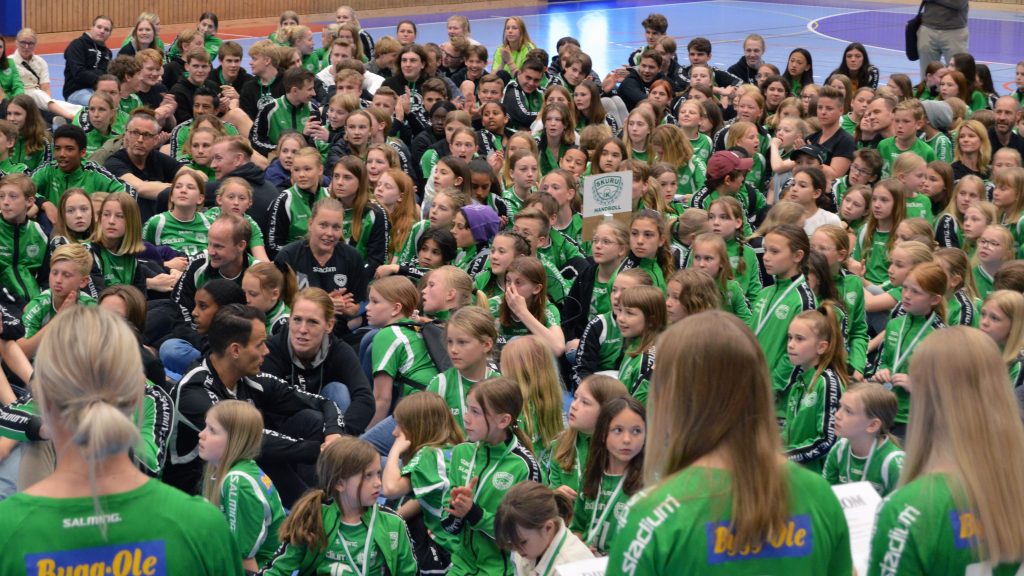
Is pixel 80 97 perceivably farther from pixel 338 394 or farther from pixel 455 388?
pixel 455 388

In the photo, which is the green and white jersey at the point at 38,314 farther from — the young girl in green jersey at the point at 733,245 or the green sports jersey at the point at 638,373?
the young girl in green jersey at the point at 733,245

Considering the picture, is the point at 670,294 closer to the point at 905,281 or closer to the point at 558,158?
the point at 905,281

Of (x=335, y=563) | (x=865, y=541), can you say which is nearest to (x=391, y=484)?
(x=335, y=563)

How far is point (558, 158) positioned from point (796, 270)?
4.34 m

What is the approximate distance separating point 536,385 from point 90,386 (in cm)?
357

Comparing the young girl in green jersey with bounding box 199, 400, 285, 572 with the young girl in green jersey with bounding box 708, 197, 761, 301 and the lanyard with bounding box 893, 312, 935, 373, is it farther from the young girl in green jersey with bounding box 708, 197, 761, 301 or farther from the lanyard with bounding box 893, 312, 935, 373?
the young girl in green jersey with bounding box 708, 197, 761, 301

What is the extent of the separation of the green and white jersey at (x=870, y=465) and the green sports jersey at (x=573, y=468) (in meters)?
1.06

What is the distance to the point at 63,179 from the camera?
9.66 m

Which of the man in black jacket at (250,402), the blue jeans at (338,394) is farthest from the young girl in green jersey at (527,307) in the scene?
the man in black jacket at (250,402)

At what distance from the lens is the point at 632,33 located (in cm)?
2662

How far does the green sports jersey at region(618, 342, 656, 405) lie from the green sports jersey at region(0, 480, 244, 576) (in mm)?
4083

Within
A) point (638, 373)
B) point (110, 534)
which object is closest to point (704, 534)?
point (110, 534)

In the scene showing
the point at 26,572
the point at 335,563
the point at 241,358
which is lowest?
the point at 335,563

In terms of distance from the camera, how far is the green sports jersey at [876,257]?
8.74 meters
